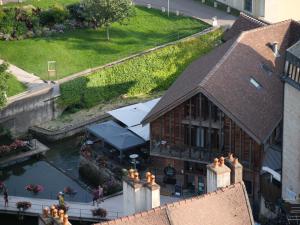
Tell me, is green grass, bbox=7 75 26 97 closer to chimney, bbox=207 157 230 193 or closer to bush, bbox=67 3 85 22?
bush, bbox=67 3 85 22

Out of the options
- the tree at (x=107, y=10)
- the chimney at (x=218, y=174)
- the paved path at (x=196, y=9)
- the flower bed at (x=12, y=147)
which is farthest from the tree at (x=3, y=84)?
the chimney at (x=218, y=174)

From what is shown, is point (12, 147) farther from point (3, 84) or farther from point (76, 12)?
point (76, 12)

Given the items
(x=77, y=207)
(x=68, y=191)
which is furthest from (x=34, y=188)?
(x=77, y=207)

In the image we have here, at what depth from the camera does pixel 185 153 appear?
62.0 m

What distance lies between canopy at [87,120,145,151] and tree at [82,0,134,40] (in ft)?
65.2

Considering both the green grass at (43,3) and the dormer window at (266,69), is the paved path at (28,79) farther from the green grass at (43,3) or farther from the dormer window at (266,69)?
the dormer window at (266,69)

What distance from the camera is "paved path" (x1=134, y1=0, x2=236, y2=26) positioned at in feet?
310

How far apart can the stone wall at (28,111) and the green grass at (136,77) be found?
4.64ft

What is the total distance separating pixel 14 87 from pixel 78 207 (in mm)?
21850

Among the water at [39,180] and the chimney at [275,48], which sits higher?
the chimney at [275,48]

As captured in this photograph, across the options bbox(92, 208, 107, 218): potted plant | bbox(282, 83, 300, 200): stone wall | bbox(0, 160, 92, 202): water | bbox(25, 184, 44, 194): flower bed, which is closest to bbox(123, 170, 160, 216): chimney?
bbox(282, 83, 300, 200): stone wall

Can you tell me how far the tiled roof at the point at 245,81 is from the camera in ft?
192

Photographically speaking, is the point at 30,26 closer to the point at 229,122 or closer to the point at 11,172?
the point at 11,172

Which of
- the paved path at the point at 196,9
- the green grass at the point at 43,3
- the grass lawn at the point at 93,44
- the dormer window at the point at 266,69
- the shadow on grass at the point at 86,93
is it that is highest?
the dormer window at the point at 266,69
